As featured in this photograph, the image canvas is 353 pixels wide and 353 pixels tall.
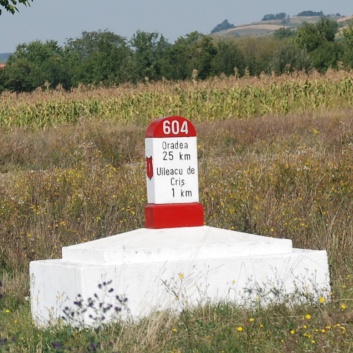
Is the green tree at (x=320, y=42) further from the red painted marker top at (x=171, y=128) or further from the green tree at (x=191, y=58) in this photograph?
the red painted marker top at (x=171, y=128)

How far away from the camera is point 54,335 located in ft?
20.8

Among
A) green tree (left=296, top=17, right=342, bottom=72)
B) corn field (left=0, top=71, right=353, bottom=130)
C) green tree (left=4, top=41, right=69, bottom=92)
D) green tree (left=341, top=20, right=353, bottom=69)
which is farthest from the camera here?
green tree (left=4, top=41, right=69, bottom=92)

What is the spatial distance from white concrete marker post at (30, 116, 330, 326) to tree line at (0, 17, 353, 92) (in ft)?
134

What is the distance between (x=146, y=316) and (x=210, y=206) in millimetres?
3733

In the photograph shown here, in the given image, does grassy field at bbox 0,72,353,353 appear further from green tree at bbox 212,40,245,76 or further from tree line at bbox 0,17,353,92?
green tree at bbox 212,40,245,76

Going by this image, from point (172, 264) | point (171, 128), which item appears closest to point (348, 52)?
point (171, 128)

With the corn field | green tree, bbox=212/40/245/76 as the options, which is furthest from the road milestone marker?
green tree, bbox=212/40/245/76

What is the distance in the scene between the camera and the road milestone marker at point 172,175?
7.35 m

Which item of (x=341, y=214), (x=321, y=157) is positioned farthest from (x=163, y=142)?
(x=321, y=157)

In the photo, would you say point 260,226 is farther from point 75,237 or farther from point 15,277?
point 15,277

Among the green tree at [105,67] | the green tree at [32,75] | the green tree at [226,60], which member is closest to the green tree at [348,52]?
the green tree at [226,60]

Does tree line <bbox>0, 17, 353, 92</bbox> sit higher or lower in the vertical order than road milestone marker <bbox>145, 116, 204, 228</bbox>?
higher

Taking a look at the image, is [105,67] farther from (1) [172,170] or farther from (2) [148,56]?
(1) [172,170]

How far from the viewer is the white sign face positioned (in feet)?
24.2
